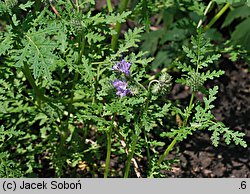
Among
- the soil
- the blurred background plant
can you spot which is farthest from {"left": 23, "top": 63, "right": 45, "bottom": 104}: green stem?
the soil

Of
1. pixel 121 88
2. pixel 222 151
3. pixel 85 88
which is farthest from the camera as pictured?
pixel 222 151

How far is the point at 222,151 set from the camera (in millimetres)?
3443

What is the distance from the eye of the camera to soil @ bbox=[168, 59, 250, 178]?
3.33 metres

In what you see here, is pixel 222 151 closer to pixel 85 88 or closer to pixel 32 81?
pixel 85 88

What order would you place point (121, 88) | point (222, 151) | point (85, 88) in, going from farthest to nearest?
point (222, 151) → point (85, 88) → point (121, 88)

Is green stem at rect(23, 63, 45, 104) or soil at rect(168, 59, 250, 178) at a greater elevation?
green stem at rect(23, 63, 45, 104)

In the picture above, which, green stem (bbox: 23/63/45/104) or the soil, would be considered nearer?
green stem (bbox: 23/63/45/104)

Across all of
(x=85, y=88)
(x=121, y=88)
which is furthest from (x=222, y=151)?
(x=121, y=88)

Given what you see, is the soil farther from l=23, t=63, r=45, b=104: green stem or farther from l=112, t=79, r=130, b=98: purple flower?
l=112, t=79, r=130, b=98: purple flower

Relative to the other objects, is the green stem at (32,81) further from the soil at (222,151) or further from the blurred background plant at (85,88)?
the soil at (222,151)

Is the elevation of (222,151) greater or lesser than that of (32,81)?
lesser
